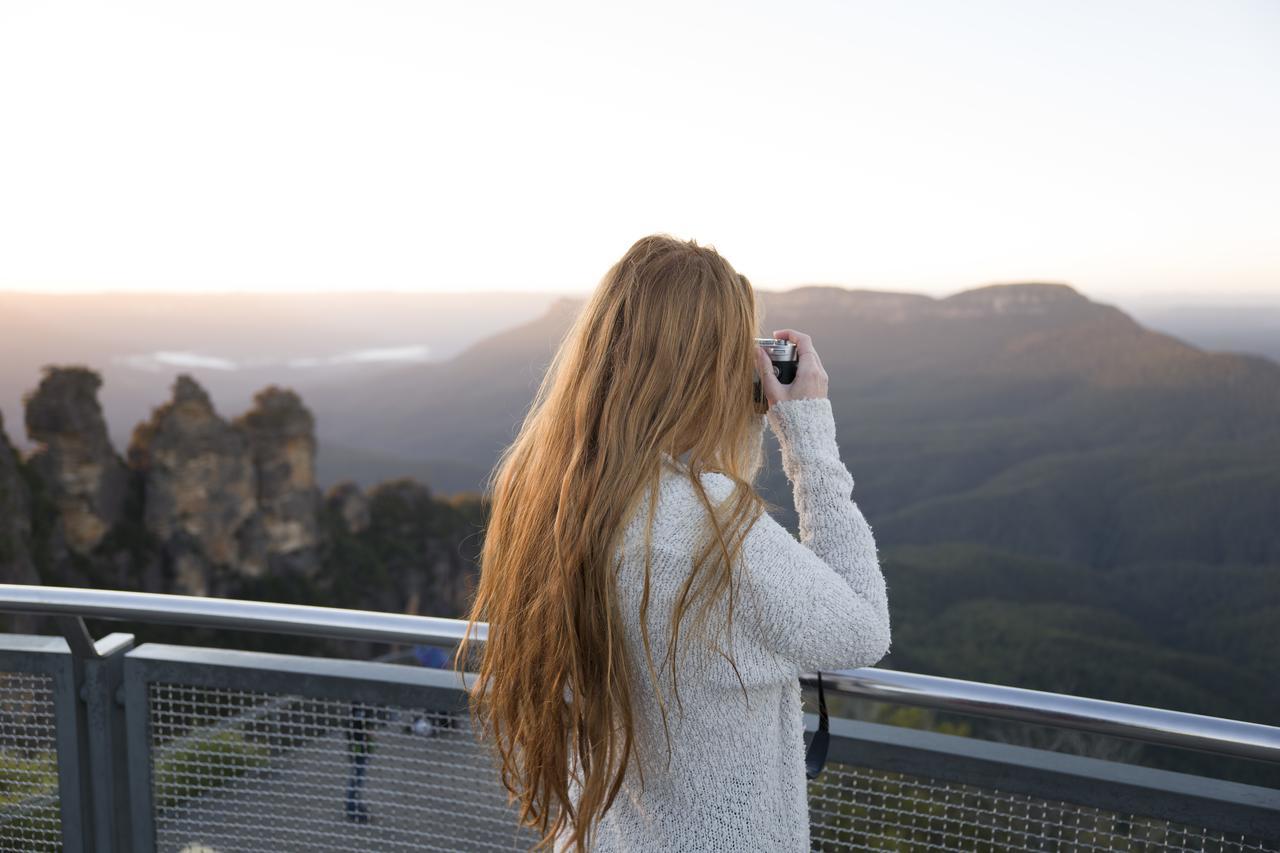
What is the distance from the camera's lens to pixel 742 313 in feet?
3.77

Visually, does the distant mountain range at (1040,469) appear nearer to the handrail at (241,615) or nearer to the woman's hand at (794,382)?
the handrail at (241,615)

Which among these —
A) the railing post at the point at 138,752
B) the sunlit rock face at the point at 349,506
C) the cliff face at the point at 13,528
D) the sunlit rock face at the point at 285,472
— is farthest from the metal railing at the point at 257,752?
the sunlit rock face at the point at 349,506

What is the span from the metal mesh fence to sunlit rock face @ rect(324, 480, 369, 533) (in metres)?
41.8

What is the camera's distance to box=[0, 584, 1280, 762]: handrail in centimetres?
123

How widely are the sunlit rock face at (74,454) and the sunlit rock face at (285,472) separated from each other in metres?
6.15

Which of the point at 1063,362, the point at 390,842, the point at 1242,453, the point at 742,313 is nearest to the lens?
the point at 742,313

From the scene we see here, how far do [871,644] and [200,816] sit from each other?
133cm

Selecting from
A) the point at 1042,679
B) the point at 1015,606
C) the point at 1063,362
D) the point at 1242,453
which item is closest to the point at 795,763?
the point at 1042,679

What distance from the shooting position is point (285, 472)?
38.6 metres

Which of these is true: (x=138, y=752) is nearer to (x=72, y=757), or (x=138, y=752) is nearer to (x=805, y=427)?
(x=72, y=757)

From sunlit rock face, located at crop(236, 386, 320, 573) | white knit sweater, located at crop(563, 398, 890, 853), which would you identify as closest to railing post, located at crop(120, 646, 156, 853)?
white knit sweater, located at crop(563, 398, 890, 853)

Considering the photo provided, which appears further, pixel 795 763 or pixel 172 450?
pixel 172 450

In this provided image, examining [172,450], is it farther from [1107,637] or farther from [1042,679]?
[1107,637]

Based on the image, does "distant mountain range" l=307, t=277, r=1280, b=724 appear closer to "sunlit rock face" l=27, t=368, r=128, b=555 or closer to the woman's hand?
"sunlit rock face" l=27, t=368, r=128, b=555
